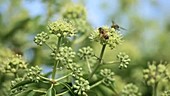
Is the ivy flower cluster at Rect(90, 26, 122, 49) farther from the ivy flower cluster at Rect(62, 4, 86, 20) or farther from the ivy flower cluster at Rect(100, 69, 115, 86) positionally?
the ivy flower cluster at Rect(62, 4, 86, 20)

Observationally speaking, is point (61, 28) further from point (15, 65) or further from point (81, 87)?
point (15, 65)

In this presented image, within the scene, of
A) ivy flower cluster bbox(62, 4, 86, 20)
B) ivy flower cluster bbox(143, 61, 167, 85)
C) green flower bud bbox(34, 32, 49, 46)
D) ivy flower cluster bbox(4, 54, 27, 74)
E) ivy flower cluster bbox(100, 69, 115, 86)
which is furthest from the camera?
ivy flower cluster bbox(62, 4, 86, 20)

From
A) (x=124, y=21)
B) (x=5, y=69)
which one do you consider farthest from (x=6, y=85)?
(x=124, y=21)

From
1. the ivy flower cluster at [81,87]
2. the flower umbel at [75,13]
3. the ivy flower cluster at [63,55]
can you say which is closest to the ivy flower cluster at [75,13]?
Answer: the flower umbel at [75,13]

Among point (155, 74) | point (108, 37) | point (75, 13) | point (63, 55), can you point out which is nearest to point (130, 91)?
point (155, 74)

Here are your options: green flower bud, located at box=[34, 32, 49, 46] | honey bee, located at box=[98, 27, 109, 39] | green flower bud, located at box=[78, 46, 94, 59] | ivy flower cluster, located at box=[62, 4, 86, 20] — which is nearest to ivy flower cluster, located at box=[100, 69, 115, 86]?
green flower bud, located at box=[78, 46, 94, 59]

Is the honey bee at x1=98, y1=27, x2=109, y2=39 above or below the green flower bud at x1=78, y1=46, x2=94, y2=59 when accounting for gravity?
below

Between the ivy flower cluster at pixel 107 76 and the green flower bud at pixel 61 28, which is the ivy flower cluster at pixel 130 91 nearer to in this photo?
the ivy flower cluster at pixel 107 76

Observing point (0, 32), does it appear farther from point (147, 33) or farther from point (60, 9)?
point (147, 33)
